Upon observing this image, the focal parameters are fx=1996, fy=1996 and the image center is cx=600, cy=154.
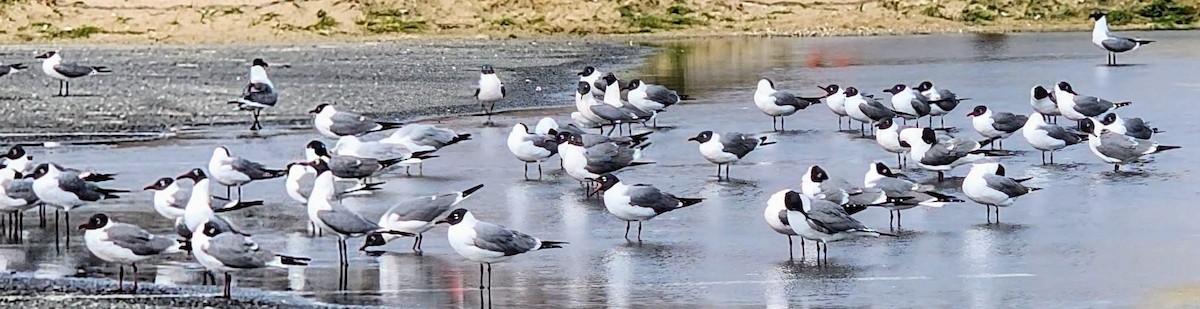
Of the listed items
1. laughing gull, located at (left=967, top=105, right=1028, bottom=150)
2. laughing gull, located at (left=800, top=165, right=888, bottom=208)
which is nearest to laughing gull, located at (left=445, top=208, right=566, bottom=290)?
laughing gull, located at (left=800, top=165, right=888, bottom=208)

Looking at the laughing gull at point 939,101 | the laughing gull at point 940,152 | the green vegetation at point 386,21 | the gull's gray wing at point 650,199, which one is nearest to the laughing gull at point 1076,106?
the laughing gull at point 939,101

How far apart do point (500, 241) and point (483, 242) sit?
0.31 feet

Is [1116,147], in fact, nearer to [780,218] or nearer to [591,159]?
[591,159]

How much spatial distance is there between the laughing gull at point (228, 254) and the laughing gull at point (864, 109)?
27.9ft

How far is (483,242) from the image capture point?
388 inches

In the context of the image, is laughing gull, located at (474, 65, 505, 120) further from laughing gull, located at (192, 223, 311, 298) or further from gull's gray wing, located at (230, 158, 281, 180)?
laughing gull, located at (192, 223, 311, 298)

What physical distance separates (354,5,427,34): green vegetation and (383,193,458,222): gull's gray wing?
2629 cm

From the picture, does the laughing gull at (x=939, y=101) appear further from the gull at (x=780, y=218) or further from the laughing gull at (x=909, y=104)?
the gull at (x=780, y=218)

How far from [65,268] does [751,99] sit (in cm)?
1208

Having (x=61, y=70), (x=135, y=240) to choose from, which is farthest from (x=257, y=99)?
(x=135, y=240)

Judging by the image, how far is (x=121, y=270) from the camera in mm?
10055

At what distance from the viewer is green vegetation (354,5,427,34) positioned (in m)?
37.4

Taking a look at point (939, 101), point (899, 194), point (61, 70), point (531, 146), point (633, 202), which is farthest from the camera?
point (61, 70)

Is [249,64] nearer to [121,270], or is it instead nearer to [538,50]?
[538,50]
